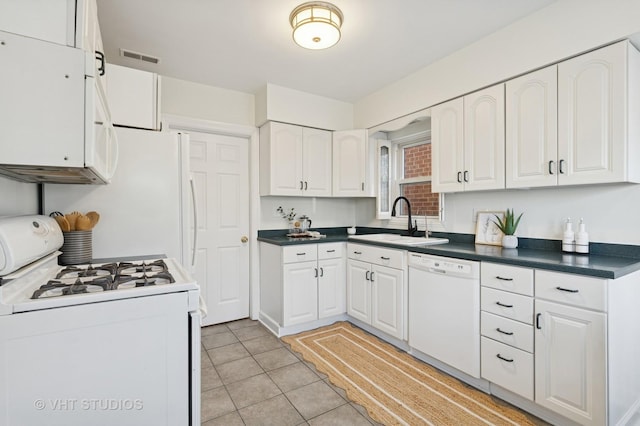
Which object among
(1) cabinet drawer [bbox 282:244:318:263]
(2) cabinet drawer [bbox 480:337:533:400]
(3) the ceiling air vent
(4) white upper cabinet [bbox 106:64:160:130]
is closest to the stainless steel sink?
(1) cabinet drawer [bbox 282:244:318:263]

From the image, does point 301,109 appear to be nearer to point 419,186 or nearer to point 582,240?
point 419,186

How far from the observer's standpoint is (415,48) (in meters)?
2.56

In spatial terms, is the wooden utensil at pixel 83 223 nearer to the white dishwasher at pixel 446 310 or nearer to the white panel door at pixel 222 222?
the white panel door at pixel 222 222

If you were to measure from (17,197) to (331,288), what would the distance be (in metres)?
2.51

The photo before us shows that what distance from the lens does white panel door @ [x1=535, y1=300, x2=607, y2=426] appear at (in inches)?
61.2

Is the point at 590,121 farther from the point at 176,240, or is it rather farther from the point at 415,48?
the point at 176,240

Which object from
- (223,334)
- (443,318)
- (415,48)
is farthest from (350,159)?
(223,334)

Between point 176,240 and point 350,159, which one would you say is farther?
point 350,159

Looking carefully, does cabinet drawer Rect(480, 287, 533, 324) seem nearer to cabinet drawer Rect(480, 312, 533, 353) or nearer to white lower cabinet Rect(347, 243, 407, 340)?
cabinet drawer Rect(480, 312, 533, 353)

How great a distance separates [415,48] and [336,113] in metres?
1.31

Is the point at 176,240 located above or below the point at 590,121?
below

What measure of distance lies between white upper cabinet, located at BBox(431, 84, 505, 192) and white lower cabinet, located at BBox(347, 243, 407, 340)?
784mm

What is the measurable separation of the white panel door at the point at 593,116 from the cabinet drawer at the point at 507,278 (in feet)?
2.21

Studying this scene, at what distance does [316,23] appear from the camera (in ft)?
6.50
